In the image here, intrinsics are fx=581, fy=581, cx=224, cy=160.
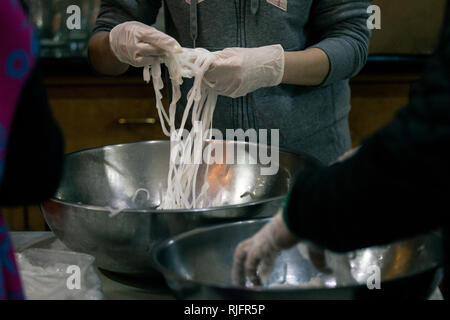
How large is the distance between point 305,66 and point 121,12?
1.81 feet

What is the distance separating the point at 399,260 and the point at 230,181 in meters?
0.52

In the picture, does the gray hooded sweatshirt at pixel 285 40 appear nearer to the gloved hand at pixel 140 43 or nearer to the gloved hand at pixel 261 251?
the gloved hand at pixel 140 43

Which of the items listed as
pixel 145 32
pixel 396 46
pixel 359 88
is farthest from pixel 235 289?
pixel 396 46

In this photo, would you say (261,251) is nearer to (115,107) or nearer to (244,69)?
(244,69)

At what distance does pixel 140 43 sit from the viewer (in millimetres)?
1335

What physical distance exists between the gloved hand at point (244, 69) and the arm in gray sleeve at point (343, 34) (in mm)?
150

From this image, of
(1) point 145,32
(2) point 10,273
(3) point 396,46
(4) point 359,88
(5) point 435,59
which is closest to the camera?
(5) point 435,59

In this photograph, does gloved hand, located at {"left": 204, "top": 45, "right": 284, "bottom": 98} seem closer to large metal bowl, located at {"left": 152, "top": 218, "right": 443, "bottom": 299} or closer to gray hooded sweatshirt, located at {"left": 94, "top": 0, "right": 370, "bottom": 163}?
gray hooded sweatshirt, located at {"left": 94, "top": 0, "right": 370, "bottom": 163}

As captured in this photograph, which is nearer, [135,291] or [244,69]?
[135,291]

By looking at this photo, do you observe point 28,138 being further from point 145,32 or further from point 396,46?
point 396,46

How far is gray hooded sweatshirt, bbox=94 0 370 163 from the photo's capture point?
1.48 metres

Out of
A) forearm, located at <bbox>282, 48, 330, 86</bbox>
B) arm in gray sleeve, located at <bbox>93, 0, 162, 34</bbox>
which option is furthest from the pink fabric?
arm in gray sleeve, located at <bbox>93, 0, 162, 34</bbox>

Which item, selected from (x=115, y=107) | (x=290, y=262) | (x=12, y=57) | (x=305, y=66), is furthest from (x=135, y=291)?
(x=115, y=107)

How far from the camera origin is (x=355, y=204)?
1.98ft
